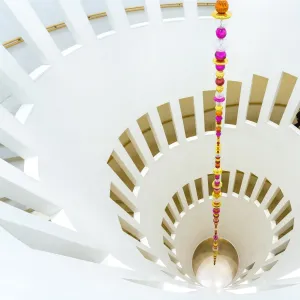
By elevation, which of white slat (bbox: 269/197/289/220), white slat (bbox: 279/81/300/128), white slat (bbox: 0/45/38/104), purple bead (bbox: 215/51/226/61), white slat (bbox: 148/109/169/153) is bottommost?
white slat (bbox: 0/45/38/104)

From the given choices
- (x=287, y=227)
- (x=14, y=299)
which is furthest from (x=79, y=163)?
(x=287, y=227)

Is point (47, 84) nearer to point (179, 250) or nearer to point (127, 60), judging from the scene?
point (127, 60)

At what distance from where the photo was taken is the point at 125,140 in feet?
24.7

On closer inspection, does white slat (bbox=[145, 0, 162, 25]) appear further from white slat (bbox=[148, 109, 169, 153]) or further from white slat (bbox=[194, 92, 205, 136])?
white slat (bbox=[194, 92, 205, 136])

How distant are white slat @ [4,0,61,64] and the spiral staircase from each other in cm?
1

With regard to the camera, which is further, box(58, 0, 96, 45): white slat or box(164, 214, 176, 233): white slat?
box(164, 214, 176, 233): white slat

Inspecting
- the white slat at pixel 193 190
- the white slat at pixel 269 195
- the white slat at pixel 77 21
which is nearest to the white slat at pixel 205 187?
the white slat at pixel 193 190

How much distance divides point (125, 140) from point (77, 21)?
350 centimetres

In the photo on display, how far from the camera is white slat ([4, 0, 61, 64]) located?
3.53 metres

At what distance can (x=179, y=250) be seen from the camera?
29.1 ft

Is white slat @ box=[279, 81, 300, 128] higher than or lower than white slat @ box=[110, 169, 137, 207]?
higher

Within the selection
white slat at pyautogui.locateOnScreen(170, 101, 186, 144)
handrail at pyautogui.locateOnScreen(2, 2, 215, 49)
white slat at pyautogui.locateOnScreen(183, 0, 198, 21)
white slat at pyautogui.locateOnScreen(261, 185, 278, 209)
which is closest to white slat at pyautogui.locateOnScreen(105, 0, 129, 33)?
handrail at pyautogui.locateOnScreen(2, 2, 215, 49)

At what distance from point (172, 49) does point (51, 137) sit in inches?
102

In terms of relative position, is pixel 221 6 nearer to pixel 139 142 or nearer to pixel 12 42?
pixel 12 42
